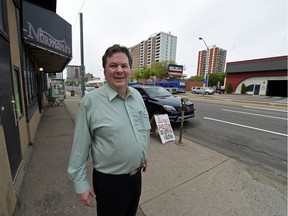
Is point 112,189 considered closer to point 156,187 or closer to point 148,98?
point 156,187

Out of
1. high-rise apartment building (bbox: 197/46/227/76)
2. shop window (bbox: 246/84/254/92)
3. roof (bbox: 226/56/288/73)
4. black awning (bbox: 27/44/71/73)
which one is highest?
high-rise apartment building (bbox: 197/46/227/76)

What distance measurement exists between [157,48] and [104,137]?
105349 millimetres

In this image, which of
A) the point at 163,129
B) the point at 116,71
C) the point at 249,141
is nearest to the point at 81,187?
the point at 116,71

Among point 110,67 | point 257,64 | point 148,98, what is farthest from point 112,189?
point 257,64

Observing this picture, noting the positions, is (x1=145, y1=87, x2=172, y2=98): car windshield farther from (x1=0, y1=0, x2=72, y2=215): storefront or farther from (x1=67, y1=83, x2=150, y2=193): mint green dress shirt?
(x1=67, y1=83, x2=150, y2=193): mint green dress shirt

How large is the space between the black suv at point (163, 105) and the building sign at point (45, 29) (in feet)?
11.6

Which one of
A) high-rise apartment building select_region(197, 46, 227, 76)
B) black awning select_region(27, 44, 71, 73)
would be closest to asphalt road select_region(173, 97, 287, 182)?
black awning select_region(27, 44, 71, 73)

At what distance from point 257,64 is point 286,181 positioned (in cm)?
3143

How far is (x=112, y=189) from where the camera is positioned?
4.55 ft

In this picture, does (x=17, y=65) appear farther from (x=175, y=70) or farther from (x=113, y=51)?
(x=175, y=70)

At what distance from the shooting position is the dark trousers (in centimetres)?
138

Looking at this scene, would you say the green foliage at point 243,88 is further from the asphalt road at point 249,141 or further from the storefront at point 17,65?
the storefront at point 17,65

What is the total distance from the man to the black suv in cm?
426

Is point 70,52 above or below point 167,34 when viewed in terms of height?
below
